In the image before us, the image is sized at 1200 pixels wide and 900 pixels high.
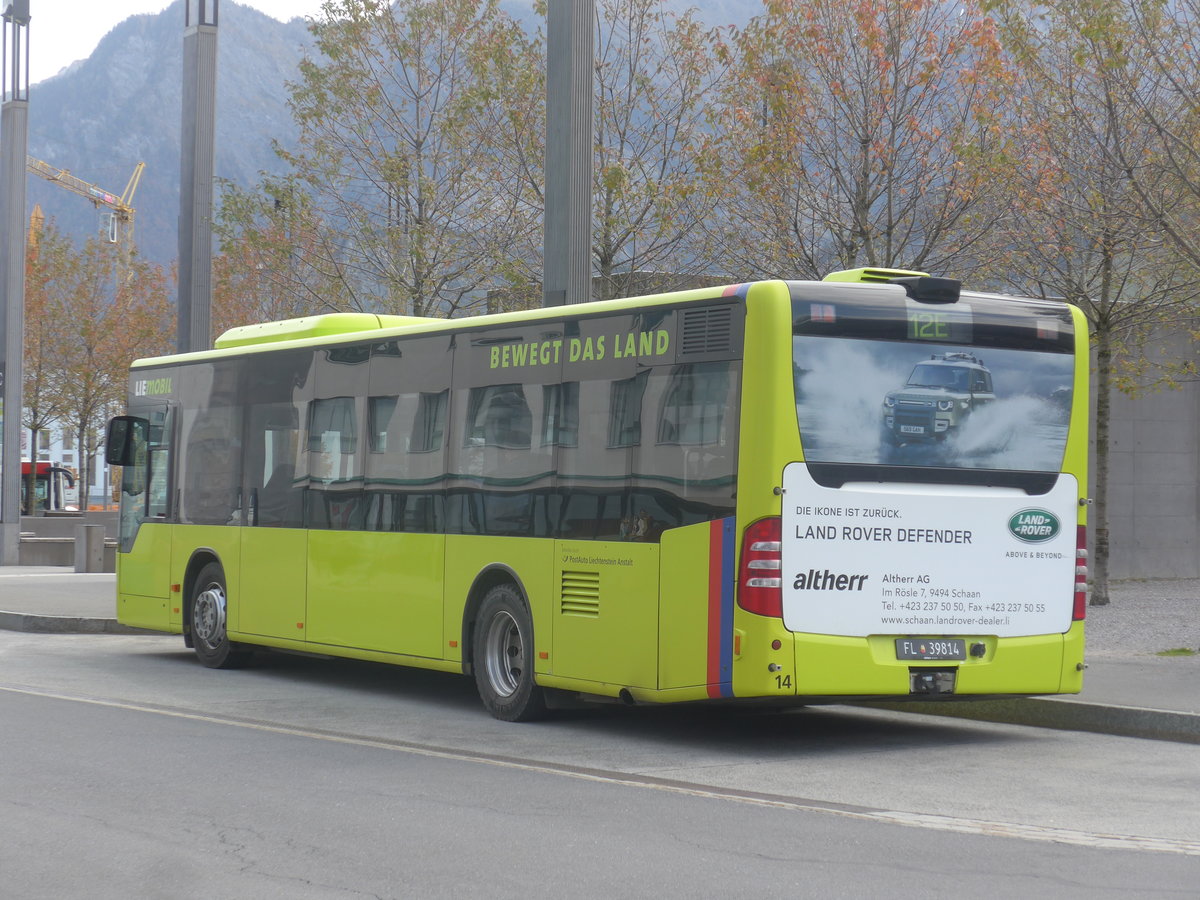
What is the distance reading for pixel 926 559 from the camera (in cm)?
1018

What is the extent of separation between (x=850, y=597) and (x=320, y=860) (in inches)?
165

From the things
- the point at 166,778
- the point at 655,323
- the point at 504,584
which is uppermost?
the point at 655,323

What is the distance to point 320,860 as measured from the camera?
675cm

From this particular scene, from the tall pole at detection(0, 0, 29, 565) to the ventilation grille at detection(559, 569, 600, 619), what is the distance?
21645mm

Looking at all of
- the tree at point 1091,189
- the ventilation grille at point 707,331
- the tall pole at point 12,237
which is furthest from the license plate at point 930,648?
the tall pole at point 12,237

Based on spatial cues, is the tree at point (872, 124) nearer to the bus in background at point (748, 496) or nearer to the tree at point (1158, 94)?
the tree at point (1158, 94)

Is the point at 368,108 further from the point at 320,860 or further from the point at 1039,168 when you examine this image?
the point at 320,860

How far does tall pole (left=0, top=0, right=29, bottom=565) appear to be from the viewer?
98.0 ft

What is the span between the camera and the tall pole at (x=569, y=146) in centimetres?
1491

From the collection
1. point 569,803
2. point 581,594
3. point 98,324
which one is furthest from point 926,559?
point 98,324

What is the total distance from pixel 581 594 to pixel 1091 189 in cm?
1014

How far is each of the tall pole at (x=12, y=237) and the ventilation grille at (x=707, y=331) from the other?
2257 centimetres

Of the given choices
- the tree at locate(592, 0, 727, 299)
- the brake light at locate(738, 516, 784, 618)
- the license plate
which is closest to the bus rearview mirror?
the tree at locate(592, 0, 727, 299)

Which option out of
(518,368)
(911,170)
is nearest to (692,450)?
(518,368)
